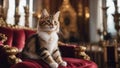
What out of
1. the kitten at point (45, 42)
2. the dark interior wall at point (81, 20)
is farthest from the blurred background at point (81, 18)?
the kitten at point (45, 42)

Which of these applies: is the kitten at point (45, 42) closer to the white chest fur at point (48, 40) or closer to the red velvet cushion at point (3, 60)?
the white chest fur at point (48, 40)

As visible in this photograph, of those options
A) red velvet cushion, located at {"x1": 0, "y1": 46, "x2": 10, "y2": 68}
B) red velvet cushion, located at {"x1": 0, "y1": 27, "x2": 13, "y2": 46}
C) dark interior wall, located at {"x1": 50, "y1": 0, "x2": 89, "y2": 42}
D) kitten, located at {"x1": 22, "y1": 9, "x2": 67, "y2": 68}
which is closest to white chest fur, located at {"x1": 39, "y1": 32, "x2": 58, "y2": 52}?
kitten, located at {"x1": 22, "y1": 9, "x2": 67, "y2": 68}

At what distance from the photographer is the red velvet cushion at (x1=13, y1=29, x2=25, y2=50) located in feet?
7.30

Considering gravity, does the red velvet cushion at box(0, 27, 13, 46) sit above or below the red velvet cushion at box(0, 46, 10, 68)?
above

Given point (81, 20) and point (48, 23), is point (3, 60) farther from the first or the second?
point (81, 20)

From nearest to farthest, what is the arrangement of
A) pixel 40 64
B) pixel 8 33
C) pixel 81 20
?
1. pixel 40 64
2. pixel 8 33
3. pixel 81 20

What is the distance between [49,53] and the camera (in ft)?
5.15

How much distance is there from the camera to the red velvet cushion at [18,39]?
87.6 inches

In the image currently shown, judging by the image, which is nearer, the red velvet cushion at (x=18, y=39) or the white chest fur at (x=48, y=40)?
the white chest fur at (x=48, y=40)

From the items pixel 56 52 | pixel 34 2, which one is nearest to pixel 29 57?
pixel 56 52

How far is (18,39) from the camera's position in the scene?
2.24 metres

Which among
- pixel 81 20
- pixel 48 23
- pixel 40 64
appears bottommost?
pixel 40 64

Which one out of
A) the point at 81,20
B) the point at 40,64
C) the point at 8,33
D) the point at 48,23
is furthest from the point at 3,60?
the point at 81,20

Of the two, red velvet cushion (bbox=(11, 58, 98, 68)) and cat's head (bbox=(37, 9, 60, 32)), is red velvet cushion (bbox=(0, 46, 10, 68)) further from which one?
cat's head (bbox=(37, 9, 60, 32))
